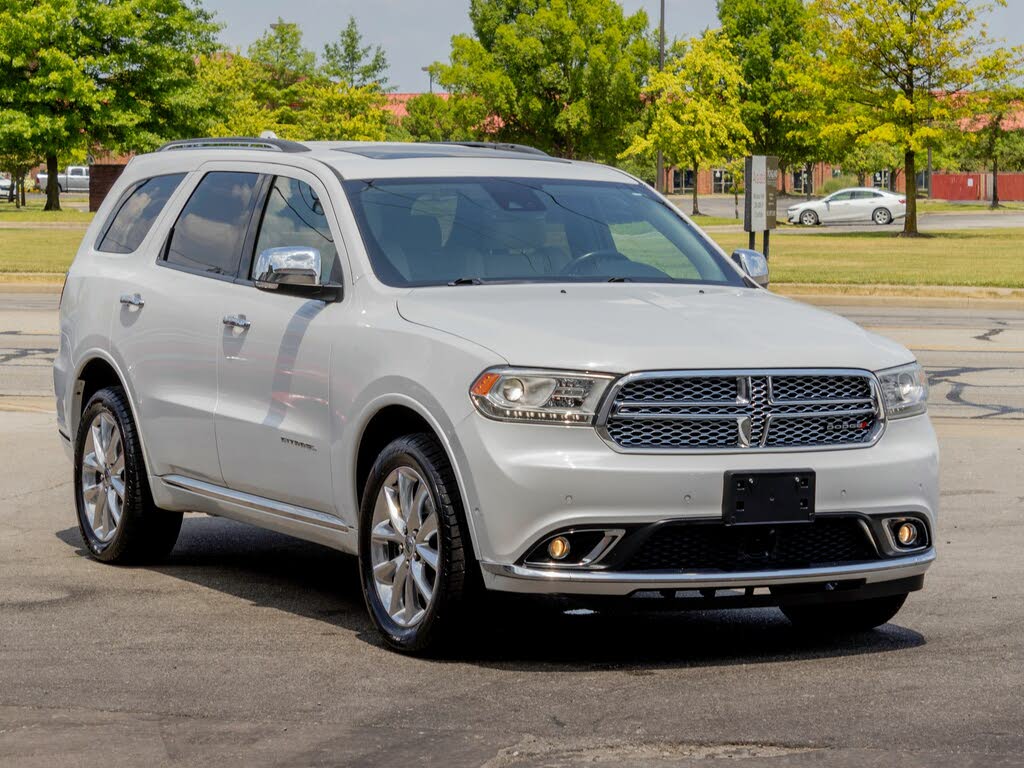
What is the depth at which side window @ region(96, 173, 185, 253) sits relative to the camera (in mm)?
8320

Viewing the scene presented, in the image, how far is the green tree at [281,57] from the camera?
85.9 metres

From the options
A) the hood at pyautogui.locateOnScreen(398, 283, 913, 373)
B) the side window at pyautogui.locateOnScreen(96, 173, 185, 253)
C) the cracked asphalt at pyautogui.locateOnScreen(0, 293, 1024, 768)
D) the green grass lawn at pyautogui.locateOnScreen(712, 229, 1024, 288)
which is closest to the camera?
the cracked asphalt at pyautogui.locateOnScreen(0, 293, 1024, 768)

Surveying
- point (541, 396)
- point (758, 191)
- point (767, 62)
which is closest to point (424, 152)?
point (541, 396)

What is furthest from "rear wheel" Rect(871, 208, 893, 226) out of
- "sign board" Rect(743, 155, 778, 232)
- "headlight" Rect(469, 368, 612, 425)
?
"headlight" Rect(469, 368, 612, 425)

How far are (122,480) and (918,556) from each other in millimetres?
3653

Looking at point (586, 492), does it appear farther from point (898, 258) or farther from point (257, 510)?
point (898, 258)

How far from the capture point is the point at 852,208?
6419 centimetres

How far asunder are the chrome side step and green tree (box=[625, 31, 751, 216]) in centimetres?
5434

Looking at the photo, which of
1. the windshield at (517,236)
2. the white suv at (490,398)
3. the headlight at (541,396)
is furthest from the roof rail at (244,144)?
the headlight at (541,396)

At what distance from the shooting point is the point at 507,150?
816cm

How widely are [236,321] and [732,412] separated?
7.67ft

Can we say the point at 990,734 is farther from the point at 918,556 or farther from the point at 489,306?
the point at 489,306

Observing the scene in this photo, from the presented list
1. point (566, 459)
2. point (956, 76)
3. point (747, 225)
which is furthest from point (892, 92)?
point (566, 459)

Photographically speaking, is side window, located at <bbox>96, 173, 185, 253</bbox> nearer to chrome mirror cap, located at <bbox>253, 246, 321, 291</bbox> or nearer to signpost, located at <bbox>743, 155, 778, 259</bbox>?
chrome mirror cap, located at <bbox>253, 246, 321, 291</bbox>
